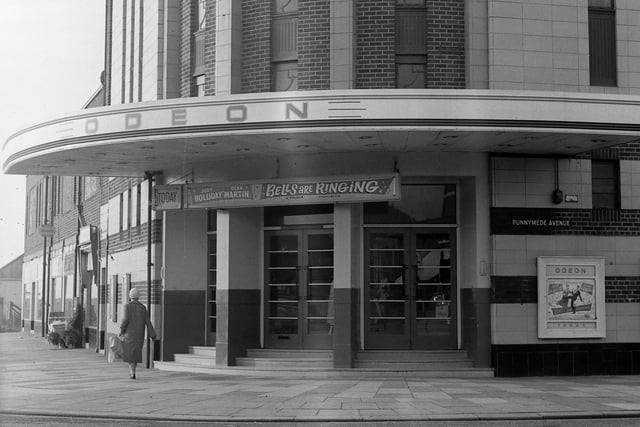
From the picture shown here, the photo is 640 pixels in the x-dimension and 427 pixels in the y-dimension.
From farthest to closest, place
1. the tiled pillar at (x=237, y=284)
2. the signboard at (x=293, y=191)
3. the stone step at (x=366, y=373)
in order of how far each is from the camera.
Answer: the tiled pillar at (x=237, y=284)
the signboard at (x=293, y=191)
the stone step at (x=366, y=373)

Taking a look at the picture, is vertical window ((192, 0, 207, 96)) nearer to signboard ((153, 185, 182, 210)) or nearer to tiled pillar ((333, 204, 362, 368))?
signboard ((153, 185, 182, 210))

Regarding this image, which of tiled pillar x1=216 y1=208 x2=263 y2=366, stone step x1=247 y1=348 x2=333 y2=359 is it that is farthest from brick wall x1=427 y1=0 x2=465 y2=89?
stone step x1=247 y1=348 x2=333 y2=359

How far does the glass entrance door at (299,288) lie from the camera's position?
57.6ft

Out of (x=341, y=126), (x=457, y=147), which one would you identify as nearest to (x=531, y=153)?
(x=457, y=147)

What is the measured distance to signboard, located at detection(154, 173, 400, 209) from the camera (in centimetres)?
1603

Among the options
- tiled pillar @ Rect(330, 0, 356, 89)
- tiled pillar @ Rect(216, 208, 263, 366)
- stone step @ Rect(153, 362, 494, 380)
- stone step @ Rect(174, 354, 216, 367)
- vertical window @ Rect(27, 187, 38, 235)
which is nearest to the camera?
stone step @ Rect(153, 362, 494, 380)

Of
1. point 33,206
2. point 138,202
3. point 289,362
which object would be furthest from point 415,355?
point 33,206

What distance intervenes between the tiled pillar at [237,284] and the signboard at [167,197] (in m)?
0.97

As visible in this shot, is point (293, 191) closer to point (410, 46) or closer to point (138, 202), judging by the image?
point (410, 46)

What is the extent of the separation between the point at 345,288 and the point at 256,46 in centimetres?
525

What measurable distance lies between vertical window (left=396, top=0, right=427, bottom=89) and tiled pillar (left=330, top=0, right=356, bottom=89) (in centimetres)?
93

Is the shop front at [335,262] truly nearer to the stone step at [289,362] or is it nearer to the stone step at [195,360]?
the stone step at [289,362]

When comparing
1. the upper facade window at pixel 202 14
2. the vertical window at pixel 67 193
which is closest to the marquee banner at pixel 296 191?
the upper facade window at pixel 202 14

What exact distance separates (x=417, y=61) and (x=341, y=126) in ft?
11.1
